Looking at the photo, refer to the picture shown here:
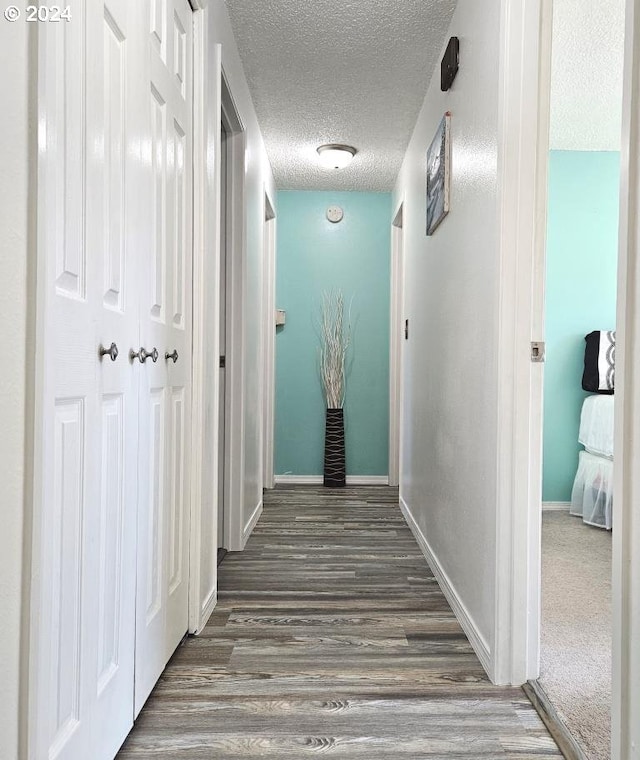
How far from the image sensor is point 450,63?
2.31 metres

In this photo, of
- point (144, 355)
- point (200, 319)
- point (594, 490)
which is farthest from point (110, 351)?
point (594, 490)

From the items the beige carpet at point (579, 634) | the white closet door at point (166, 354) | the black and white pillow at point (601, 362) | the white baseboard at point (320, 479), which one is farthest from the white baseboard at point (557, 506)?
the white closet door at point (166, 354)

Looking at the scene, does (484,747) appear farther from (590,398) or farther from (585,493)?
(590,398)

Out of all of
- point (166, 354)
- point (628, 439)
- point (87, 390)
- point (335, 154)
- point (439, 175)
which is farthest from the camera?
point (335, 154)

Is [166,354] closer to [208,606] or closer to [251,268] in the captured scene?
[208,606]

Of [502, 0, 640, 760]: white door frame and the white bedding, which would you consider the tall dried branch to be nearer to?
the white bedding

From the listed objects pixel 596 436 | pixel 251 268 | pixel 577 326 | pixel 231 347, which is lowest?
pixel 596 436

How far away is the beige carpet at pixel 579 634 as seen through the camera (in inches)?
57.7

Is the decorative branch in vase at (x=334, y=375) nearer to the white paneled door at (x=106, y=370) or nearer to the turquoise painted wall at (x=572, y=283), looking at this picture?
the turquoise painted wall at (x=572, y=283)

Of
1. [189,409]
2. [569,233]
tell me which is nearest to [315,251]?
[569,233]

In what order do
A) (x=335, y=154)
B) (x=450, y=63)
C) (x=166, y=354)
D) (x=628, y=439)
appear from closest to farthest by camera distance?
(x=628, y=439) → (x=166, y=354) → (x=450, y=63) → (x=335, y=154)

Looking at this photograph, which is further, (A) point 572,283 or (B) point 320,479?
(B) point 320,479

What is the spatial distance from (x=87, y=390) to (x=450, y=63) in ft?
6.62

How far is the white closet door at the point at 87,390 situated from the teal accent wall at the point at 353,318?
3.43m
